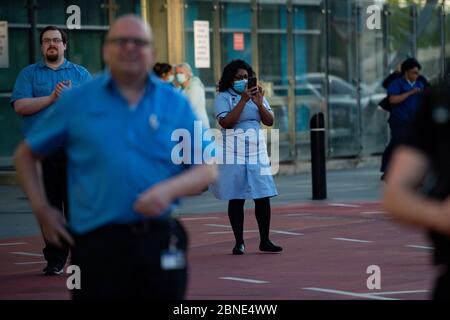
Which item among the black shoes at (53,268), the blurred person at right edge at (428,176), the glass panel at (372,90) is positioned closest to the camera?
the blurred person at right edge at (428,176)

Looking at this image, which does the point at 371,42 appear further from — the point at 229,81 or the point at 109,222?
the point at 109,222

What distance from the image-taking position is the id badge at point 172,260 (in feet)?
16.9

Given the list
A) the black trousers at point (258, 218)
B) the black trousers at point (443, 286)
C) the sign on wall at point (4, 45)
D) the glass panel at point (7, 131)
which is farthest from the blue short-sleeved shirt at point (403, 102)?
the black trousers at point (443, 286)

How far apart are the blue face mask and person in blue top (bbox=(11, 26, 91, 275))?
6.71ft

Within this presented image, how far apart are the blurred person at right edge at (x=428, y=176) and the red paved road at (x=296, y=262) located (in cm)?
386

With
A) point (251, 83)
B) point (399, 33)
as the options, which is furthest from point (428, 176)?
point (399, 33)

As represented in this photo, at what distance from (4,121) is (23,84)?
10.1 meters

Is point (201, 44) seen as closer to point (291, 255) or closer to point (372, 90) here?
point (372, 90)

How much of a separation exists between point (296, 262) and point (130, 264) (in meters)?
6.64

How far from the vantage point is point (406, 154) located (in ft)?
13.6

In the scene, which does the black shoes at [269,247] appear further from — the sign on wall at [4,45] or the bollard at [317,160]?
the sign on wall at [4,45]

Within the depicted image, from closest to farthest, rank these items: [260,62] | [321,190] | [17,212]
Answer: [17,212]
[321,190]
[260,62]

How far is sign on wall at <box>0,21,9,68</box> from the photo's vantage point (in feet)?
61.3

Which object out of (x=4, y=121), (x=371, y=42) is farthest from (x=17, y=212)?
(x=371, y=42)
